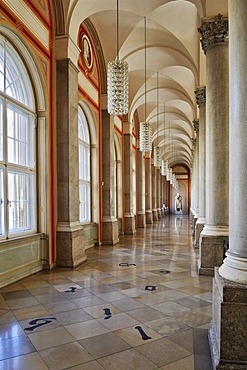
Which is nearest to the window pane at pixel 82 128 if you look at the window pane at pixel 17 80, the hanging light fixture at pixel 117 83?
the window pane at pixel 17 80

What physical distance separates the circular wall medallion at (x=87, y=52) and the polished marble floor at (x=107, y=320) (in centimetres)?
574

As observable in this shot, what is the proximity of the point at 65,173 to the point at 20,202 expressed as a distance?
120 centimetres

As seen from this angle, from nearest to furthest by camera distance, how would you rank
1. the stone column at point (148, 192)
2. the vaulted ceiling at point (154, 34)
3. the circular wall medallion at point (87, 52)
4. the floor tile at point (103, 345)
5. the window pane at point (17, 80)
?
the floor tile at point (103, 345), the window pane at point (17, 80), the vaulted ceiling at point (154, 34), the circular wall medallion at point (87, 52), the stone column at point (148, 192)

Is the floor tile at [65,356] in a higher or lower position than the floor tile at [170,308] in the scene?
higher

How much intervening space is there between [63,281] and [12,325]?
200 cm

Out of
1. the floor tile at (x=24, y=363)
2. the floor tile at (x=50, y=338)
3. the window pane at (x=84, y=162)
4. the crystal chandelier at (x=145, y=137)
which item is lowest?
the floor tile at (x=50, y=338)

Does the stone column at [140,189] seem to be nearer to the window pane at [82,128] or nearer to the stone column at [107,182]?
the stone column at [107,182]

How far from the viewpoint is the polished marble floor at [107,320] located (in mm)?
2877

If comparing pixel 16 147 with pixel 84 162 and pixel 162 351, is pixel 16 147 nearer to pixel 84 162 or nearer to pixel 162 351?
pixel 84 162

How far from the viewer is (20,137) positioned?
20.2 feet

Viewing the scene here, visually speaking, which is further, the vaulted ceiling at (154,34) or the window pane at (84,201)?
the window pane at (84,201)

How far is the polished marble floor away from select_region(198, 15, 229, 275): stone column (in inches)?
24.7

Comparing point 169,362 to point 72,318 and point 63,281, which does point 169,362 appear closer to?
point 72,318

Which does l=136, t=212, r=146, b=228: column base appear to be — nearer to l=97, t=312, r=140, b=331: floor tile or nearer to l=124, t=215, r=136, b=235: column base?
l=124, t=215, r=136, b=235: column base
